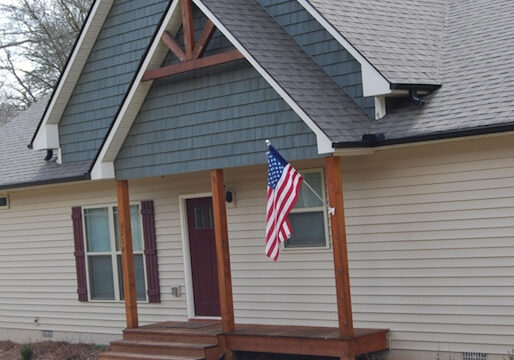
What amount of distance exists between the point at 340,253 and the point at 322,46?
124 inches

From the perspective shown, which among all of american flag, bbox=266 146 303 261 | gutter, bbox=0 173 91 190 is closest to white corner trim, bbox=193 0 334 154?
american flag, bbox=266 146 303 261

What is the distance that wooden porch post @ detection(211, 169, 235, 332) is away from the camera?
13.9 metres

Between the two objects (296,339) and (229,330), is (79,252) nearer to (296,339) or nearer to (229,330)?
(229,330)

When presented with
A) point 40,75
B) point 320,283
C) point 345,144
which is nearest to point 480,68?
point 345,144

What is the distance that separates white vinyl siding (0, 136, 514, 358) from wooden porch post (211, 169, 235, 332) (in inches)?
36.5

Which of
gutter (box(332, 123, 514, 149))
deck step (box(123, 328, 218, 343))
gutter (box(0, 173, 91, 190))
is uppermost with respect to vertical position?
gutter (box(0, 173, 91, 190))

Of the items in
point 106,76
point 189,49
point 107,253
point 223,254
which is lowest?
point 223,254

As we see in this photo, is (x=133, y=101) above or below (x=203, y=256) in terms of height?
above

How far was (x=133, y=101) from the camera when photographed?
14805 millimetres

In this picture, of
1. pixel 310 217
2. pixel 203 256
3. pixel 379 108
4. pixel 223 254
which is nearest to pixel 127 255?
pixel 203 256

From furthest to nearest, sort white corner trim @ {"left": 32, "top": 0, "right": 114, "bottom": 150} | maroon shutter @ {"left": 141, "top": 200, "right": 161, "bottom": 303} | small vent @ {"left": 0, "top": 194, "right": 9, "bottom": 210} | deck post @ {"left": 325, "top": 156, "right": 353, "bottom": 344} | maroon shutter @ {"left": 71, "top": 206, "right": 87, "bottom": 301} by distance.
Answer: small vent @ {"left": 0, "top": 194, "right": 9, "bottom": 210}, maroon shutter @ {"left": 71, "top": 206, "right": 87, "bottom": 301}, white corner trim @ {"left": 32, "top": 0, "right": 114, "bottom": 150}, maroon shutter @ {"left": 141, "top": 200, "right": 161, "bottom": 303}, deck post @ {"left": 325, "top": 156, "right": 353, "bottom": 344}

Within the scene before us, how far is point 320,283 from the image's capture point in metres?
14.0

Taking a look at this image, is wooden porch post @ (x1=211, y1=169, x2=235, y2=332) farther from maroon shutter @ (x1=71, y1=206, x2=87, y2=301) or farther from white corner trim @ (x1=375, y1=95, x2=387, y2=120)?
maroon shutter @ (x1=71, y1=206, x2=87, y2=301)

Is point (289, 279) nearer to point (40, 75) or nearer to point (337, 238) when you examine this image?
point (337, 238)
